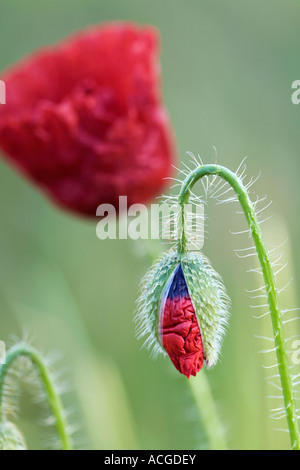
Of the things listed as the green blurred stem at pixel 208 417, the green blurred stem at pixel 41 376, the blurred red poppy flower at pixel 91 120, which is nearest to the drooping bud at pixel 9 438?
the green blurred stem at pixel 41 376

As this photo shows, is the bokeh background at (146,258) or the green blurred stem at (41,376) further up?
the bokeh background at (146,258)

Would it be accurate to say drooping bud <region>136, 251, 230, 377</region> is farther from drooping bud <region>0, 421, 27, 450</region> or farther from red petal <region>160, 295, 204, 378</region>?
drooping bud <region>0, 421, 27, 450</region>

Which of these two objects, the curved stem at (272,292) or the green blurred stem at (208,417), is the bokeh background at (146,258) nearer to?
the green blurred stem at (208,417)

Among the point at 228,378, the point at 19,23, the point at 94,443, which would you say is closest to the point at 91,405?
the point at 94,443

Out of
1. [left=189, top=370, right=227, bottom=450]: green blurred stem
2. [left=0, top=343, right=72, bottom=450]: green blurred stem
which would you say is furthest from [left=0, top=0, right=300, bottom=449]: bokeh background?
[left=0, top=343, right=72, bottom=450]: green blurred stem

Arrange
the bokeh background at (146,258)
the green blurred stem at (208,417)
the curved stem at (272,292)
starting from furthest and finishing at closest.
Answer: the bokeh background at (146,258) → the green blurred stem at (208,417) → the curved stem at (272,292)

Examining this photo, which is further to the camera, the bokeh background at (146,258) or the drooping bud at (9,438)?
the bokeh background at (146,258)

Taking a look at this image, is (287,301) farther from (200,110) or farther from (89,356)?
(200,110)
